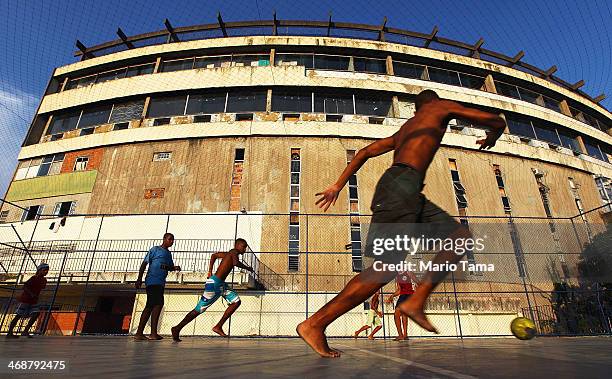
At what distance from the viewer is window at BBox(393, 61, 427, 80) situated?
21.5 metres

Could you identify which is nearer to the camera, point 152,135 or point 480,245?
point 480,245

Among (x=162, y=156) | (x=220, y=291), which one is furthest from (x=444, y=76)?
(x=220, y=291)

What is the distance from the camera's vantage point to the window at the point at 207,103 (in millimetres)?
19234

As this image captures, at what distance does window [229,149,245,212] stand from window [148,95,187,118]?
5.48m

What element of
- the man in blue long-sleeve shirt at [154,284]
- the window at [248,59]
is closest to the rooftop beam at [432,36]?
the window at [248,59]

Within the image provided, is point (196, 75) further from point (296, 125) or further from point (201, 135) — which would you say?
point (296, 125)

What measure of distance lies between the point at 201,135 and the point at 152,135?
315cm

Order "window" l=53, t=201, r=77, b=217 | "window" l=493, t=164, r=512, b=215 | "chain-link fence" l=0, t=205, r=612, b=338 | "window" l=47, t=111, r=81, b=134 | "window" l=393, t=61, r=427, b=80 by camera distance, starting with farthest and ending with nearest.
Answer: "window" l=393, t=61, r=427, b=80 < "window" l=47, t=111, r=81, b=134 < "window" l=493, t=164, r=512, b=215 < "window" l=53, t=201, r=77, b=217 < "chain-link fence" l=0, t=205, r=612, b=338

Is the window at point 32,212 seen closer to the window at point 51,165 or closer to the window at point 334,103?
the window at point 51,165

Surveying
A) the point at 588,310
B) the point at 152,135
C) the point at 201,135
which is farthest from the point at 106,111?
the point at 588,310

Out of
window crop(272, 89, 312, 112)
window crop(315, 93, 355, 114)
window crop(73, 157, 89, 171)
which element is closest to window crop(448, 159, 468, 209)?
window crop(315, 93, 355, 114)

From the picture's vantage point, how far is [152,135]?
Result: 18.3 meters

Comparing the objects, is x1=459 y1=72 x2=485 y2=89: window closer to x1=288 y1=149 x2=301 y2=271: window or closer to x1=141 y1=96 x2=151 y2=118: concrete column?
x1=288 y1=149 x2=301 y2=271: window

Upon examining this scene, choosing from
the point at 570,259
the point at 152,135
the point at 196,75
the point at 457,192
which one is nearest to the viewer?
the point at 570,259
